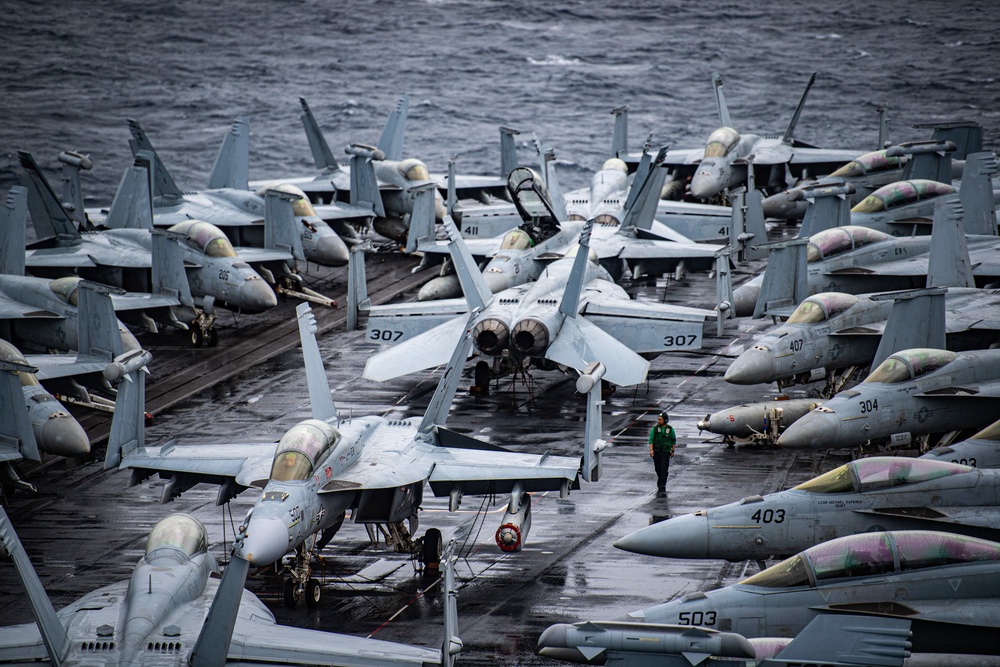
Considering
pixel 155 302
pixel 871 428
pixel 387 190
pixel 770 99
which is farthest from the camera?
pixel 770 99

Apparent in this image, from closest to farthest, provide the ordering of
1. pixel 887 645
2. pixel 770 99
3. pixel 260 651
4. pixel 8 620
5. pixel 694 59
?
pixel 887 645 < pixel 260 651 < pixel 8 620 < pixel 770 99 < pixel 694 59

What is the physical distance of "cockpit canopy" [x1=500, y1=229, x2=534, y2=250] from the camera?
1357 inches

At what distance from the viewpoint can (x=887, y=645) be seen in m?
13.6

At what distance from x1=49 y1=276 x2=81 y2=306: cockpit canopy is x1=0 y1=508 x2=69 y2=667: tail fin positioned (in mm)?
16967

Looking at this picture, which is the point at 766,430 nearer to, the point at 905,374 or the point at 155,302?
the point at 905,374

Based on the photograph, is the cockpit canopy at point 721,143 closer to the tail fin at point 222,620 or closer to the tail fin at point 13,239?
the tail fin at point 13,239

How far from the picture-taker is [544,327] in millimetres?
27969

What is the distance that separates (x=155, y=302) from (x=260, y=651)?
19173 mm

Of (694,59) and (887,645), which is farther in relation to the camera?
(694,59)

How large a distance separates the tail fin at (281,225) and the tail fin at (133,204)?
346 centimetres

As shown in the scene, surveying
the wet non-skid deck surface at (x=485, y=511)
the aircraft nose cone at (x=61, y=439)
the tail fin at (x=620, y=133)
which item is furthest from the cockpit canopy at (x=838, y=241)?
the tail fin at (x=620, y=133)

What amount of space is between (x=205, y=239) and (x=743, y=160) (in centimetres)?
1991

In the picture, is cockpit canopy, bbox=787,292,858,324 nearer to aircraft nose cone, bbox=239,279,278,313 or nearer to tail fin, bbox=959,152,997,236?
tail fin, bbox=959,152,997,236

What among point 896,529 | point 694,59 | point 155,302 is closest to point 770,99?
point 694,59
